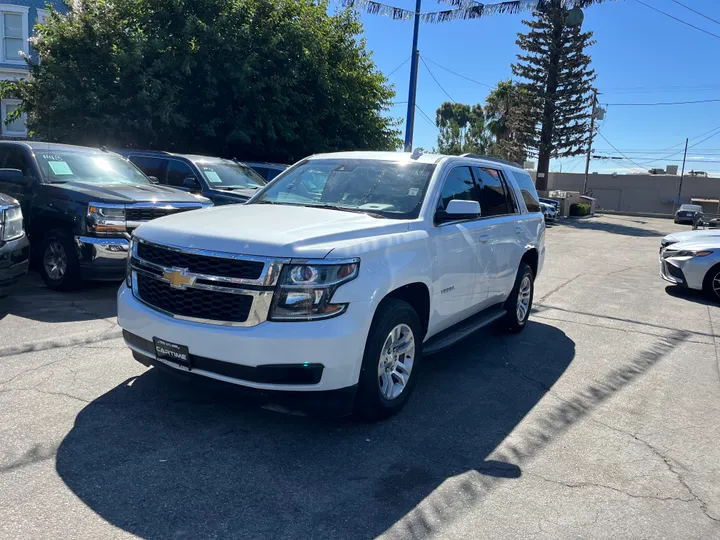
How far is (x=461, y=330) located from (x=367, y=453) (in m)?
1.85

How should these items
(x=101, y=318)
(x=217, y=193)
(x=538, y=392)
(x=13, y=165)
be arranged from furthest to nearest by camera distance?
(x=217, y=193)
(x=13, y=165)
(x=101, y=318)
(x=538, y=392)

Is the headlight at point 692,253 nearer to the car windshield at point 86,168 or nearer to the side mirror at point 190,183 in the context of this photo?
the side mirror at point 190,183

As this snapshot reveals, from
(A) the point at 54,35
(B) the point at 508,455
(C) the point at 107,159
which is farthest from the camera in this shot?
(A) the point at 54,35

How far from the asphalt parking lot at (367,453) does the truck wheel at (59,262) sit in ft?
3.95

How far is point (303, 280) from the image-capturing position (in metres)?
3.52

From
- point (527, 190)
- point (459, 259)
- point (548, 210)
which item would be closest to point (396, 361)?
point (459, 259)

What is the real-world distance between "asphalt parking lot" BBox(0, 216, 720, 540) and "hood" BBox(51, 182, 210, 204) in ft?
5.73

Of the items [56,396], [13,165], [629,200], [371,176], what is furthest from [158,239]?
[629,200]

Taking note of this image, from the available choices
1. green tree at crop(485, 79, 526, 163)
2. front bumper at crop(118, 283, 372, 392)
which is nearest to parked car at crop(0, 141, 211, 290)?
front bumper at crop(118, 283, 372, 392)

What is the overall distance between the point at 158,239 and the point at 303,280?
1101 millimetres

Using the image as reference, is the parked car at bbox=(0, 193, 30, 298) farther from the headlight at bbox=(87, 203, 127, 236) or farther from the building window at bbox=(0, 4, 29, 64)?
the building window at bbox=(0, 4, 29, 64)

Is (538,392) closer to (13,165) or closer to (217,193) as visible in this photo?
(217,193)

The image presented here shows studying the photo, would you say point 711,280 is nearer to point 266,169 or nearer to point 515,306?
point 515,306

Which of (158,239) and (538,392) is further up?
(158,239)
